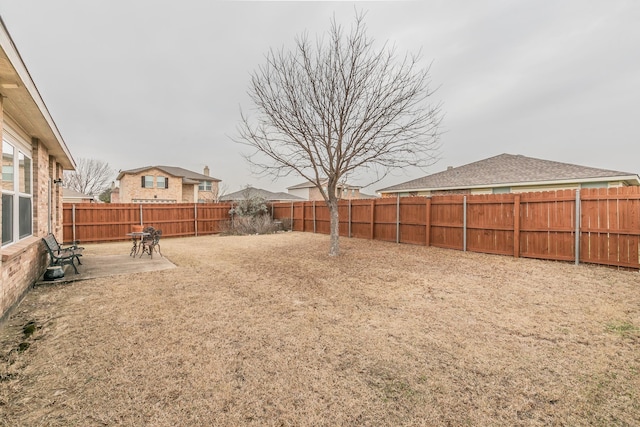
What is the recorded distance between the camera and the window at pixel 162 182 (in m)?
28.1

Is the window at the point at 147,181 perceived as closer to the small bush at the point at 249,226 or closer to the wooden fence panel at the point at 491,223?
the small bush at the point at 249,226

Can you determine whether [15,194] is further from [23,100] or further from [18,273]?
[23,100]

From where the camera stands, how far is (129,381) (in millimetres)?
2488

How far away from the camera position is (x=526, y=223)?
315 inches

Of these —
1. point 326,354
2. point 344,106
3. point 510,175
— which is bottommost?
point 326,354

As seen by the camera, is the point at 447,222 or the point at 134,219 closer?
the point at 447,222

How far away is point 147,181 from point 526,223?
30704 millimetres

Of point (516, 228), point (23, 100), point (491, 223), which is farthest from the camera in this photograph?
point (491, 223)

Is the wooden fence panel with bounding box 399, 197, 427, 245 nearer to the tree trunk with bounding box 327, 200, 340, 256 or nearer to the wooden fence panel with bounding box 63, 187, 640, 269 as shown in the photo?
the wooden fence panel with bounding box 63, 187, 640, 269

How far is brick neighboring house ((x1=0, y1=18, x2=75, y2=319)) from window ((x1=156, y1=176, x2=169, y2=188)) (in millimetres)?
22687

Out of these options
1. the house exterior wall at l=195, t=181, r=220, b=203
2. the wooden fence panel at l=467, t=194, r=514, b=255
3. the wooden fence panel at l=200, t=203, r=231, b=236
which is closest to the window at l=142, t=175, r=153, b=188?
the house exterior wall at l=195, t=181, r=220, b=203

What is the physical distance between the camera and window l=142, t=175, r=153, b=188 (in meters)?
27.4

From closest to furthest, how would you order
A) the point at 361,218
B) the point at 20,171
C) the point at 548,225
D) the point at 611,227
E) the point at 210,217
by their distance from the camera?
the point at 20,171 → the point at 611,227 → the point at 548,225 → the point at 361,218 → the point at 210,217

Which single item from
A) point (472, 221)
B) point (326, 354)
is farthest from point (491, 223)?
point (326, 354)
